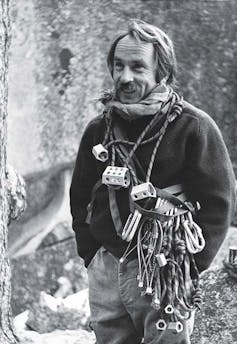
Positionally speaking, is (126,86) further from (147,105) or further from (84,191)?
(84,191)

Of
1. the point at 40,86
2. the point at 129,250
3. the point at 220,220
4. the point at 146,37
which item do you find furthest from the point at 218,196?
the point at 40,86

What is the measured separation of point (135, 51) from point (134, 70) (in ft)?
0.21

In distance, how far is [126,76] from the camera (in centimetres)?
329

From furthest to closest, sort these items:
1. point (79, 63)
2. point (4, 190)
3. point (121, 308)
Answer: point (79, 63) < point (4, 190) < point (121, 308)

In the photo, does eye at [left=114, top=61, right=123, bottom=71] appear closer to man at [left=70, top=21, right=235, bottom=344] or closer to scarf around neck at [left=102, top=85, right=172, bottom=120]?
man at [left=70, top=21, right=235, bottom=344]

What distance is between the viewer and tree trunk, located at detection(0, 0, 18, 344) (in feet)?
14.1

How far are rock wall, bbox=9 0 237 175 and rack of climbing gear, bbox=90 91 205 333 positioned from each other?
301 cm

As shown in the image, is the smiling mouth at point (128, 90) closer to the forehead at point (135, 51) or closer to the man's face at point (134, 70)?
the man's face at point (134, 70)

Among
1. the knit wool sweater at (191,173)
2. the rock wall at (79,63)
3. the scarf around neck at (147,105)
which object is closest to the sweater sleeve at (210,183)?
the knit wool sweater at (191,173)

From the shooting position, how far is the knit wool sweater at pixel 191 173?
332 centimetres

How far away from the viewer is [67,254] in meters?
6.54

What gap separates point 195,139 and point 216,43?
3.39 meters

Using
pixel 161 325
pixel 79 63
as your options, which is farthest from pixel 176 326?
pixel 79 63

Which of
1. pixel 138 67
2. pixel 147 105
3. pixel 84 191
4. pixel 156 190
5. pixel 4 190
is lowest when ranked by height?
pixel 4 190
